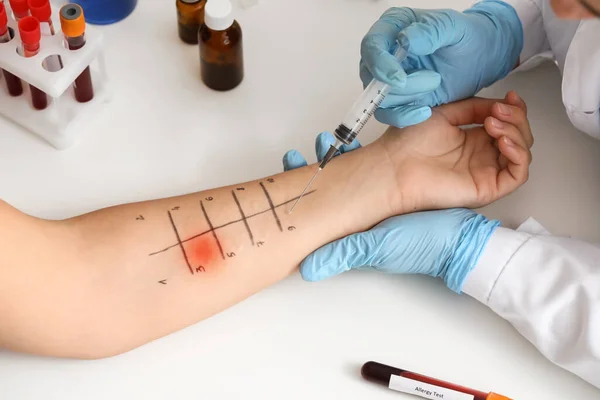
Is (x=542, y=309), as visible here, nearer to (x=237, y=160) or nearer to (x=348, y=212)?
(x=348, y=212)

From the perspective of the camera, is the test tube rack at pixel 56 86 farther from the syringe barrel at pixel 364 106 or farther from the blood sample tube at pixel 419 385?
the blood sample tube at pixel 419 385

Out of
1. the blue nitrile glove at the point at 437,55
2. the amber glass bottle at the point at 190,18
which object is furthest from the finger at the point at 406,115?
the amber glass bottle at the point at 190,18

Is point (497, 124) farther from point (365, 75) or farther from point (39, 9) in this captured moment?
point (39, 9)

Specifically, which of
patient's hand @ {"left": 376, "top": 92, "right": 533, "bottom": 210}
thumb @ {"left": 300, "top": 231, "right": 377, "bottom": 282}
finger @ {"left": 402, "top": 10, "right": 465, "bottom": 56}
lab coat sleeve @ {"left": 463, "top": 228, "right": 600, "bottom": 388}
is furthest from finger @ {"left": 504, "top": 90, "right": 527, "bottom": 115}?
thumb @ {"left": 300, "top": 231, "right": 377, "bottom": 282}

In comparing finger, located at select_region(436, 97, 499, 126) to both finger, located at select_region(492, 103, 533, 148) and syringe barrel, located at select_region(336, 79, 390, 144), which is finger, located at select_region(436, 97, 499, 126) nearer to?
finger, located at select_region(492, 103, 533, 148)

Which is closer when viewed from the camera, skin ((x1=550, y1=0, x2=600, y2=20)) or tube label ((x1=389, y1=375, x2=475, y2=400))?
skin ((x1=550, y1=0, x2=600, y2=20))

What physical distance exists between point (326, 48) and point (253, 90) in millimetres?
→ 191

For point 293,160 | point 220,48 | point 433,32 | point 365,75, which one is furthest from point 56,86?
point 433,32

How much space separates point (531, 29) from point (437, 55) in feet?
0.75

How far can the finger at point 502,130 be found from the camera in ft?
3.76

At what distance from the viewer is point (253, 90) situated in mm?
1286

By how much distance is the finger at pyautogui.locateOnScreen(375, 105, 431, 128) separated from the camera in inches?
43.2

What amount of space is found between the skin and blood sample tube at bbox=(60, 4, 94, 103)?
0.74 meters

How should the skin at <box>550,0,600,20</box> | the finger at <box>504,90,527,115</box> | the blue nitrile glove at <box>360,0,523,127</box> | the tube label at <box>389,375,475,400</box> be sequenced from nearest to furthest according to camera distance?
the skin at <box>550,0,600,20</box> < the tube label at <box>389,375,475,400</box> < the blue nitrile glove at <box>360,0,523,127</box> < the finger at <box>504,90,527,115</box>
